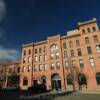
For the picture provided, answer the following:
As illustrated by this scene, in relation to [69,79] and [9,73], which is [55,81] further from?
[9,73]

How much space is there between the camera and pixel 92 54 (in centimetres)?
3391

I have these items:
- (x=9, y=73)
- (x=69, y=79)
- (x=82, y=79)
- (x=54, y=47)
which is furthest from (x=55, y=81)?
(x=9, y=73)

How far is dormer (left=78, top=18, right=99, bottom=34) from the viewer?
1405 inches

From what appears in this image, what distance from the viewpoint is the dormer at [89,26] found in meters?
35.7

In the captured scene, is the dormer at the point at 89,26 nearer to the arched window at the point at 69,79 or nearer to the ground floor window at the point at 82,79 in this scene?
the ground floor window at the point at 82,79

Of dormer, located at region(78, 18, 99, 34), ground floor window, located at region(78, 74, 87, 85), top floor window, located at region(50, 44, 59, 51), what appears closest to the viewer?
ground floor window, located at region(78, 74, 87, 85)

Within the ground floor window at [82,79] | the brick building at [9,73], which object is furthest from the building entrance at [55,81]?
the brick building at [9,73]

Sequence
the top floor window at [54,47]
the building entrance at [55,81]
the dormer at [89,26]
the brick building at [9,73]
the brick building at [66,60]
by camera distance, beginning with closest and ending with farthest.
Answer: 1. the brick building at [66,60]
2. the dormer at [89,26]
3. the building entrance at [55,81]
4. the top floor window at [54,47]
5. the brick building at [9,73]

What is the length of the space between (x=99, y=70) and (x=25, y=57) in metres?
27.0

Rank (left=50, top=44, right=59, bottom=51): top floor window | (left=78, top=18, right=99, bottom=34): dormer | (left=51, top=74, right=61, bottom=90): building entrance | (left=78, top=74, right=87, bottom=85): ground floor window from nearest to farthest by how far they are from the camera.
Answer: (left=78, top=74, right=87, bottom=85): ground floor window, (left=78, top=18, right=99, bottom=34): dormer, (left=51, top=74, right=61, bottom=90): building entrance, (left=50, top=44, right=59, bottom=51): top floor window

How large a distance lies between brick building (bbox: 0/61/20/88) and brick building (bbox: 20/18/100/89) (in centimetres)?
685

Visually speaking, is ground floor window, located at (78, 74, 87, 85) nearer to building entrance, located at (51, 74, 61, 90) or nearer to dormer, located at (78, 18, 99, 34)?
building entrance, located at (51, 74, 61, 90)

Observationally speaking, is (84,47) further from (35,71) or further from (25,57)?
(25,57)

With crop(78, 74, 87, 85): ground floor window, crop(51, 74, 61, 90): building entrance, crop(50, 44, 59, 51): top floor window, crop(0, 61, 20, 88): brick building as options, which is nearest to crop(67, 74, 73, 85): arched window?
crop(78, 74, 87, 85): ground floor window
